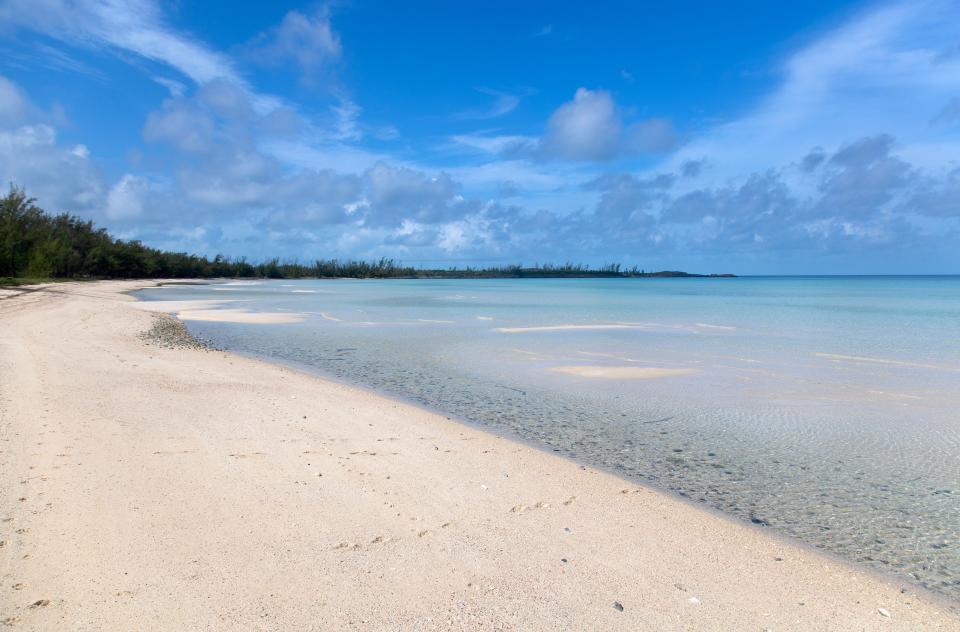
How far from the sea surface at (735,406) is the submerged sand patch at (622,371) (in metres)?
0.04

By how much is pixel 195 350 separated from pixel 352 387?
487 cm

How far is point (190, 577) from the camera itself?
311cm

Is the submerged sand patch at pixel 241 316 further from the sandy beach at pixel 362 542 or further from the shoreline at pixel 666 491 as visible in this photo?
the sandy beach at pixel 362 542

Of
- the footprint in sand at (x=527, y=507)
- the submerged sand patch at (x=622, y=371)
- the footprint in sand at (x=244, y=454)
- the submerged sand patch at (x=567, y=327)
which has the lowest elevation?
the submerged sand patch at (x=567, y=327)

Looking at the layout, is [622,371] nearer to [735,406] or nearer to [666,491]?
[735,406]

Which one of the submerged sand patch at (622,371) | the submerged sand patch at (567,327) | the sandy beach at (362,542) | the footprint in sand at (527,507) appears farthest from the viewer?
the submerged sand patch at (567,327)

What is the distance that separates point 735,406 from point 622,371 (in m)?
3.02

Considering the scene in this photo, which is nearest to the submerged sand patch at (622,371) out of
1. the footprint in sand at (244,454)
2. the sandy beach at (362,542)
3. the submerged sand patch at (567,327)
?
the sandy beach at (362,542)

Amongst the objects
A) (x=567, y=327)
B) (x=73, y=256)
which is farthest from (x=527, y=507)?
(x=73, y=256)

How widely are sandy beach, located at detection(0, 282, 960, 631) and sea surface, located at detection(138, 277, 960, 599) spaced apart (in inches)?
28.5

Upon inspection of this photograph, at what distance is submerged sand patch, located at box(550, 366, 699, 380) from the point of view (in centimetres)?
1070

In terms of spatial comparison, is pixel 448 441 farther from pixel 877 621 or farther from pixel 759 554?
pixel 877 621

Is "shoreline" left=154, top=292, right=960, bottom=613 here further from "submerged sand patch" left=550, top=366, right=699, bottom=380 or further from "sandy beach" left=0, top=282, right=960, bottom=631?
"submerged sand patch" left=550, top=366, right=699, bottom=380

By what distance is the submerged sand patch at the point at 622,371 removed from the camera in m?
10.7
